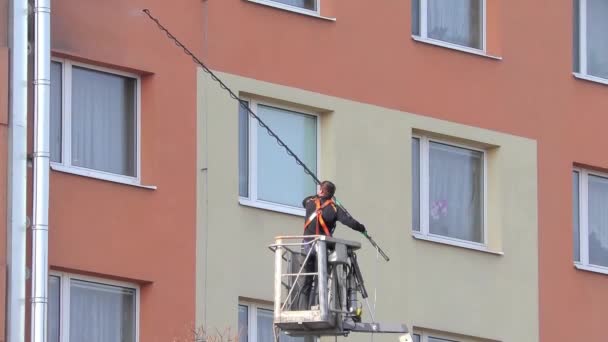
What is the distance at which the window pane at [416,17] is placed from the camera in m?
33.5

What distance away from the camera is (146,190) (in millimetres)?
29938

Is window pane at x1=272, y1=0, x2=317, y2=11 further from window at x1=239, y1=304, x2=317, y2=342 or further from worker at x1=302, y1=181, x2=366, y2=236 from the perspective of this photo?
worker at x1=302, y1=181, x2=366, y2=236

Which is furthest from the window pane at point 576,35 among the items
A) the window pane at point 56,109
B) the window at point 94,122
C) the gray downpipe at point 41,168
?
the gray downpipe at point 41,168

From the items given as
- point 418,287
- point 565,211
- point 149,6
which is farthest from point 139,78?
point 565,211

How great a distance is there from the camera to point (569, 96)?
3459 cm

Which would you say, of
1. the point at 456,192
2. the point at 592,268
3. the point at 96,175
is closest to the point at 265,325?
the point at 96,175

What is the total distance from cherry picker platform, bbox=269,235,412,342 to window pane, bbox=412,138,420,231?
5.15 metres

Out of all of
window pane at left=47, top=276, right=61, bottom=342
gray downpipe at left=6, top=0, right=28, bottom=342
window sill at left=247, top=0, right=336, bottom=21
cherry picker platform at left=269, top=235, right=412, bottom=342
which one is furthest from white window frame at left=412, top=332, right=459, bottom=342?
gray downpipe at left=6, top=0, right=28, bottom=342

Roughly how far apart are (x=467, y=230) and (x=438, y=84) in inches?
74.6

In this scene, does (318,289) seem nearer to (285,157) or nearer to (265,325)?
(265,325)

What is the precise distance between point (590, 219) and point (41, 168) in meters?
9.05

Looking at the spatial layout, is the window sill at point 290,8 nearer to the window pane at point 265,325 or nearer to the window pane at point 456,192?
the window pane at point 456,192

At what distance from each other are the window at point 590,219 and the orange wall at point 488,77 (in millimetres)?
276

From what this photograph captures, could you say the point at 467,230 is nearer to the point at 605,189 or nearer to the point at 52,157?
the point at 605,189
